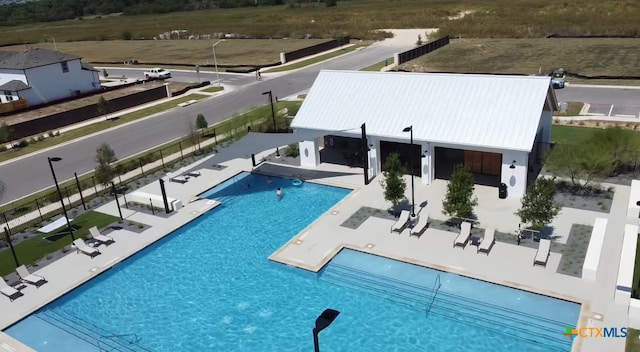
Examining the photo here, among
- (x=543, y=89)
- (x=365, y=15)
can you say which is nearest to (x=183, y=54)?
(x=365, y=15)

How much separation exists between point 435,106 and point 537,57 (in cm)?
4172

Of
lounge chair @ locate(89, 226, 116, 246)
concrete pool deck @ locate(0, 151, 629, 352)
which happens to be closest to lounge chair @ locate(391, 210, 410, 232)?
concrete pool deck @ locate(0, 151, 629, 352)

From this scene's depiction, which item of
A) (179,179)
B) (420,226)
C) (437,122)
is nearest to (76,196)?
(179,179)

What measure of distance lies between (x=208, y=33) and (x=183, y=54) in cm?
2588

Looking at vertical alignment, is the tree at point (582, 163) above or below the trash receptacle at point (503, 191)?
above

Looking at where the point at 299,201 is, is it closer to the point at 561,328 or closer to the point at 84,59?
the point at 561,328

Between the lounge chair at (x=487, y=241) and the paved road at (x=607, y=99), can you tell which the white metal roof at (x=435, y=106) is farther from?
the paved road at (x=607, y=99)

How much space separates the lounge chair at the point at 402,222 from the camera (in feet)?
84.5

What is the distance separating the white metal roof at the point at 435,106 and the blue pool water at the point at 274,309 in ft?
30.5

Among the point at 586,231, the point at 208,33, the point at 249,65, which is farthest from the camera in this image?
the point at 208,33

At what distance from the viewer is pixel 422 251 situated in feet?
78.6

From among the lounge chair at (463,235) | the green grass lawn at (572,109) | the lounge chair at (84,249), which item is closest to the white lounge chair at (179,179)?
the lounge chair at (84,249)

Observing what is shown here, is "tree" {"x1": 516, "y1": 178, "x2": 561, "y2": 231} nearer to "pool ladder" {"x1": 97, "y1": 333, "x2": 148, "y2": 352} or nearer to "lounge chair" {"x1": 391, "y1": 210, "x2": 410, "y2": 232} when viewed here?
"lounge chair" {"x1": 391, "y1": 210, "x2": 410, "y2": 232}

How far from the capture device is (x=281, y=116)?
148 feet
